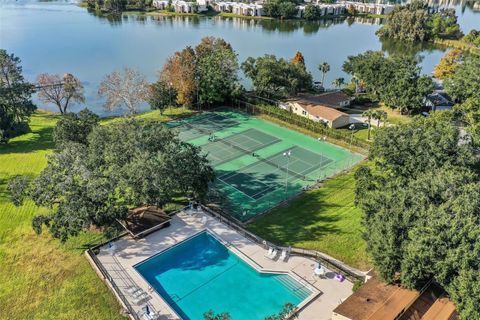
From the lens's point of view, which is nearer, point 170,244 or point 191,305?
point 191,305

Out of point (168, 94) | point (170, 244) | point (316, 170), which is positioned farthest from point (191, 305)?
point (168, 94)

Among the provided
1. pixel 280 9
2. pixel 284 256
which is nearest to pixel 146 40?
pixel 280 9

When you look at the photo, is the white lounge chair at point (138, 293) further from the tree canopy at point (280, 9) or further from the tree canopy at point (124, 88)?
the tree canopy at point (280, 9)

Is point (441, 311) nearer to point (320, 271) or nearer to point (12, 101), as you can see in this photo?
point (320, 271)

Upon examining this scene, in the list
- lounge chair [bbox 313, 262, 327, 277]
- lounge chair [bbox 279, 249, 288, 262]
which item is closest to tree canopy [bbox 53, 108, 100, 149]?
lounge chair [bbox 279, 249, 288, 262]

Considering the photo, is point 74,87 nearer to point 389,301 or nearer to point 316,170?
point 316,170

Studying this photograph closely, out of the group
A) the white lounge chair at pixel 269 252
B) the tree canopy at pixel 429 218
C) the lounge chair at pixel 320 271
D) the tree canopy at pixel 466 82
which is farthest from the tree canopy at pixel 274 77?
the lounge chair at pixel 320 271
